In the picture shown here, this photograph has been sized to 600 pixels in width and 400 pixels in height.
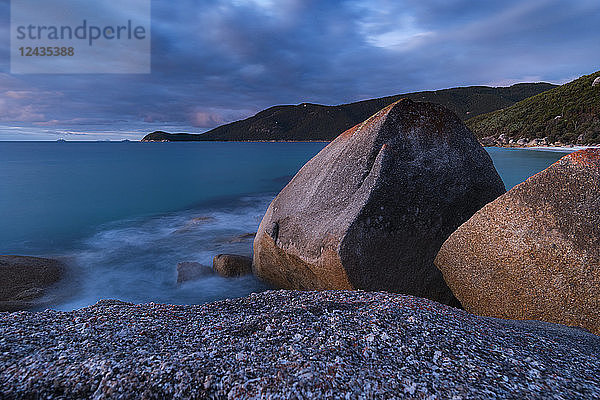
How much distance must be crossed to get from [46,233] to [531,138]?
5601 cm

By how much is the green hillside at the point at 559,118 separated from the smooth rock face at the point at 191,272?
44.3 m

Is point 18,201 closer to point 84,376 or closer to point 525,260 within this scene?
point 84,376

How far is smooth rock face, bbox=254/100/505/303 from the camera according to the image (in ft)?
14.8

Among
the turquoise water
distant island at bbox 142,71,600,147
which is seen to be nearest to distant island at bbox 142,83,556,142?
distant island at bbox 142,71,600,147

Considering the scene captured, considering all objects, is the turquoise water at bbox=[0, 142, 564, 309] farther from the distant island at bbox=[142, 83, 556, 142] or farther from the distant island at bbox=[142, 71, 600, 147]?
the distant island at bbox=[142, 83, 556, 142]

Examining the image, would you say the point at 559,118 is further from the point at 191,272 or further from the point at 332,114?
the point at 332,114

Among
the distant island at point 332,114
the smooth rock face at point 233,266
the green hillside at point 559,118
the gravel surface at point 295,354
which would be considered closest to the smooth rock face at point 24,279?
the smooth rock face at point 233,266

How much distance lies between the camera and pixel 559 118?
4666cm

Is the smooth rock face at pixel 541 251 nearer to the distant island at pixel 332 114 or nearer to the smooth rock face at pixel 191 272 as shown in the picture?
the smooth rock face at pixel 191 272

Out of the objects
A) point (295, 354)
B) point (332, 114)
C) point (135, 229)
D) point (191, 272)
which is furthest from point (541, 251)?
point (332, 114)

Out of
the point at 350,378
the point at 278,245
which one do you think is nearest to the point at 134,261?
the point at 278,245

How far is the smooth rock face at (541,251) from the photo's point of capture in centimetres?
328

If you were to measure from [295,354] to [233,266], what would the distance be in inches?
202

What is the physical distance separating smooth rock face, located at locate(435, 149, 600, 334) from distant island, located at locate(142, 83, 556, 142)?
340 feet
